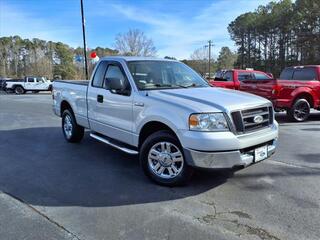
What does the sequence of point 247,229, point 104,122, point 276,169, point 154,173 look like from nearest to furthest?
point 247,229 → point 154,173 → point 276,169 → point 104,122

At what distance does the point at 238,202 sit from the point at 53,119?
894cm

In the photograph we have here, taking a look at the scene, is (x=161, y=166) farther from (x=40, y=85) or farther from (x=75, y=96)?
(x=40, y=85)

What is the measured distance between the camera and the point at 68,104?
7.60 meters

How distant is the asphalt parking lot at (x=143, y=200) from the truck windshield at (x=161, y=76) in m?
1.46

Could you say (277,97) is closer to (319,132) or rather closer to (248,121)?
(319,132)

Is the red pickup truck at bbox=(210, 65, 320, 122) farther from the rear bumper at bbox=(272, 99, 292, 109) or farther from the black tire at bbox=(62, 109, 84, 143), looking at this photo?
the black tire at bbox=(62, 109, 84, 143)

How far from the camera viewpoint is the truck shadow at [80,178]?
4344 millimetres

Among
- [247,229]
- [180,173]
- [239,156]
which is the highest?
[239,156]

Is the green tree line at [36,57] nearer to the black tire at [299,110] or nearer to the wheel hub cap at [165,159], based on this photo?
the black tire at [299,110]

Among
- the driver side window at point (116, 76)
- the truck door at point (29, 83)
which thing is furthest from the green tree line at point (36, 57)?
the driver side window at point (116, 76)

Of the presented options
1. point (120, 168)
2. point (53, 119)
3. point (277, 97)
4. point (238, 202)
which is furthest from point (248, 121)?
point (53, 119)

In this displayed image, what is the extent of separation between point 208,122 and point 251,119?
72cm

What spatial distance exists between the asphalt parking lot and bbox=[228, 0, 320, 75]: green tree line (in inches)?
1900

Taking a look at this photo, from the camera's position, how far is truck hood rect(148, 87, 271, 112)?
4.34 metres
